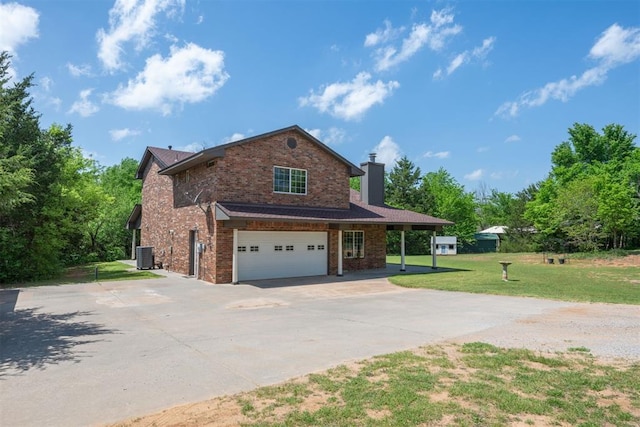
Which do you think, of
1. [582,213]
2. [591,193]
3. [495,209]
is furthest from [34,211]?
[495,209]

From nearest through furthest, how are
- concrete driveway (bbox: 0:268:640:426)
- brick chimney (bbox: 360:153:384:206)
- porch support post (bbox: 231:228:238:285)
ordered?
concrete driveway (bbox: 0:268:640:426)
porch support post (bbox: 231:228:238:285)
brick chimney (bbox: 360:153:384:206)

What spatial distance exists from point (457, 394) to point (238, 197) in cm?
1376

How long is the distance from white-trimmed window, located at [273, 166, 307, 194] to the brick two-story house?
0.05 metres

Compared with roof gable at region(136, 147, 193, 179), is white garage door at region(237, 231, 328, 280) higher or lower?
lower

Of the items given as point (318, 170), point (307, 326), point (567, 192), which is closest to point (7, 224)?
point (318, 170)

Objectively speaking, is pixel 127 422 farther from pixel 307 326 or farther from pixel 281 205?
pixel 281 205

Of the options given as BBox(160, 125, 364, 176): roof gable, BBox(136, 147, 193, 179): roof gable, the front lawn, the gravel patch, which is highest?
BBox(136, 147, 193, 179): roof gable

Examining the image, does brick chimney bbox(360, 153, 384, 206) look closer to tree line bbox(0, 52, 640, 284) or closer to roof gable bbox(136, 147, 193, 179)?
roof gable bbox(136, 147, 193, 179)

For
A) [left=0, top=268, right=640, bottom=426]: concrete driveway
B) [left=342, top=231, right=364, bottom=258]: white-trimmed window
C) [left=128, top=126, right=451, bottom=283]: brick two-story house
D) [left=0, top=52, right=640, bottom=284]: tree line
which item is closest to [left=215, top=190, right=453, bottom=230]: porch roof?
[left=128, top=126, right=451, bottom=283]: brick two-story house

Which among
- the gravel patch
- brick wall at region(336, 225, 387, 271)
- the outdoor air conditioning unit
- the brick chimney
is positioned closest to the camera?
the gravel patch

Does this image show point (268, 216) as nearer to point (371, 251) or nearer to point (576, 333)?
point (371, 251)

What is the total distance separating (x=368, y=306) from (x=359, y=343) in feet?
13.5

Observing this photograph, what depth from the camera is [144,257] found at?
891 inches

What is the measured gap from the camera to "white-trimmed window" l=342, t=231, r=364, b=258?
21.2 metres
